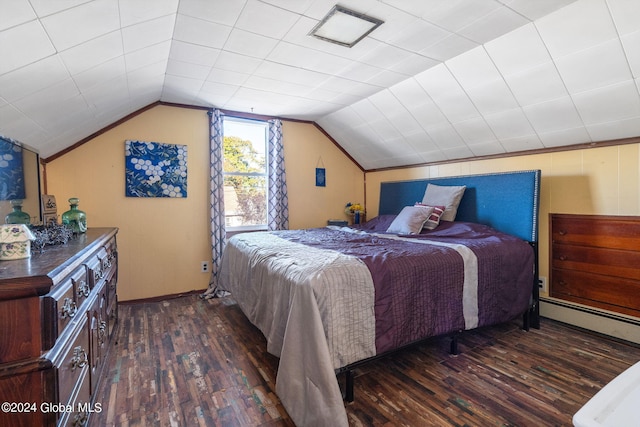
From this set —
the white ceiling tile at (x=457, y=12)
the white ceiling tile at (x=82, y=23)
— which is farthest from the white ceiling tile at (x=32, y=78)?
the white ceiling tile at (x=457, y=12)

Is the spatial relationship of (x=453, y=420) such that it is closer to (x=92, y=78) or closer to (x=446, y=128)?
(x=446, y=128)

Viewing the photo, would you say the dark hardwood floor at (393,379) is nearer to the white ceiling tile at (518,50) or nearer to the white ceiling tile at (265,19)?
the white ceiling tile at (518,50)

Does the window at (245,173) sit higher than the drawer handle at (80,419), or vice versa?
the window at (245,173)

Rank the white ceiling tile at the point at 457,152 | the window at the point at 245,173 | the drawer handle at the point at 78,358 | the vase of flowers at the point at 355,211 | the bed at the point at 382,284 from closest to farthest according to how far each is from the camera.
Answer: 1. the drawer handle at the point at 78,358
2. the bed at the point at 382,284
3. the white ceiling tile at the point at 457,152
4. the window at the point at 245,173
5. the vase of flowers at the point at 355,211

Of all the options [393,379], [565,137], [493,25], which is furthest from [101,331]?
[565,137]

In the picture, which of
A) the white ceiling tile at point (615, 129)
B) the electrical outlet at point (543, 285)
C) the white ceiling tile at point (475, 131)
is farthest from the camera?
the white ceiling tile at point (475, 131)

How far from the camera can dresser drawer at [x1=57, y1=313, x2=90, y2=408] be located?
1006 millimetres

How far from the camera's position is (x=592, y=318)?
261cm

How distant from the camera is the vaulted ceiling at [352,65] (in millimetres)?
1614

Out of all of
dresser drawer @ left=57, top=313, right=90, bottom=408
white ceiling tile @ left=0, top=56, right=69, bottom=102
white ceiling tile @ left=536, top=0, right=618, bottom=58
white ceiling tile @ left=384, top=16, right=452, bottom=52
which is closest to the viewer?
dresser drawer @ left=57, top=313, right=90, bottom=408

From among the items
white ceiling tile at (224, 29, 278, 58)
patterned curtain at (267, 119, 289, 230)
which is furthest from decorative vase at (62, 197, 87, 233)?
patterned curtain at (267, 119, 289, 230)

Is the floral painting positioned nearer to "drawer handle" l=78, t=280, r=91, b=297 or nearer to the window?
the window

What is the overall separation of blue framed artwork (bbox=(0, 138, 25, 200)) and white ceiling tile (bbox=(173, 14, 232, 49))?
3.94 feet

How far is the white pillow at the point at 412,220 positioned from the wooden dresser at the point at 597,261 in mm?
1136
